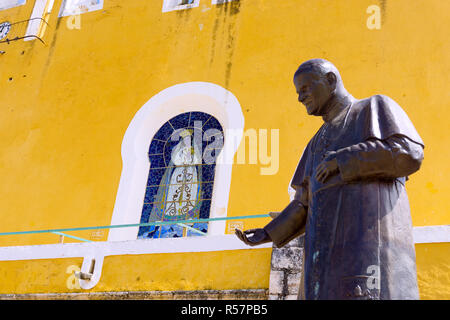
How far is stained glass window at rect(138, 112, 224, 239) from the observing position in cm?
916

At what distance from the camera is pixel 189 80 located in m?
9.81

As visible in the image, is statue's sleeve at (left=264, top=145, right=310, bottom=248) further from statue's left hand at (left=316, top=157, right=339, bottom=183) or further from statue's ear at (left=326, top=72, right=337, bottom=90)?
statue's ear at (left=326, top=72, right=337, bottom=90)

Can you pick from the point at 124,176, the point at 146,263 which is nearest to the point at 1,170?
the point at 124,176

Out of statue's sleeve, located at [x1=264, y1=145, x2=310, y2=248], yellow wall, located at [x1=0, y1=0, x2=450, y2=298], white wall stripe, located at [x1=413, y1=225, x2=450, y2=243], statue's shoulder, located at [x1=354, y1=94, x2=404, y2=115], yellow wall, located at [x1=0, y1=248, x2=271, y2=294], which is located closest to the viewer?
statue's shoulder, located at [x1=354, y1=94, x2=404, y2=115]

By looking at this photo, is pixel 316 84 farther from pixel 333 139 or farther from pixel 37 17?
pixel 37 17

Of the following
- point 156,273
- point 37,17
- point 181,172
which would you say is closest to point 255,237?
point 156,273

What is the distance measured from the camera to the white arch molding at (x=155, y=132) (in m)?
8.77

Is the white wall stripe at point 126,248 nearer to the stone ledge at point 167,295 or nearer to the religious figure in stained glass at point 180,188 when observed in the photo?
the stone ledge at point 167,295

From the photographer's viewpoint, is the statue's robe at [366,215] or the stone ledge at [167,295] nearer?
the statue's robe at [366,215]

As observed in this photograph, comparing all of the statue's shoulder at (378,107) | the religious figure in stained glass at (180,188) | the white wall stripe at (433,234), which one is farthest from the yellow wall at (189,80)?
the statue's shoulder at (378,107)

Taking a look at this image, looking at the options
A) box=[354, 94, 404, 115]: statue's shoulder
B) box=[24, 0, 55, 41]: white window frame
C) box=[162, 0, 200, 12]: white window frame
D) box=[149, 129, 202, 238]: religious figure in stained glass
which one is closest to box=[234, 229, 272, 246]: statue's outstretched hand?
box=[354, 94, 404, 115]: statue's shoulder

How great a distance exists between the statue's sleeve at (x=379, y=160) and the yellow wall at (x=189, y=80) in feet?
16.0

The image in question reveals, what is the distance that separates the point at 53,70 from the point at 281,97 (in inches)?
176

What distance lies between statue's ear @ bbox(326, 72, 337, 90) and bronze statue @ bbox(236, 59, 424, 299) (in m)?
0.03
